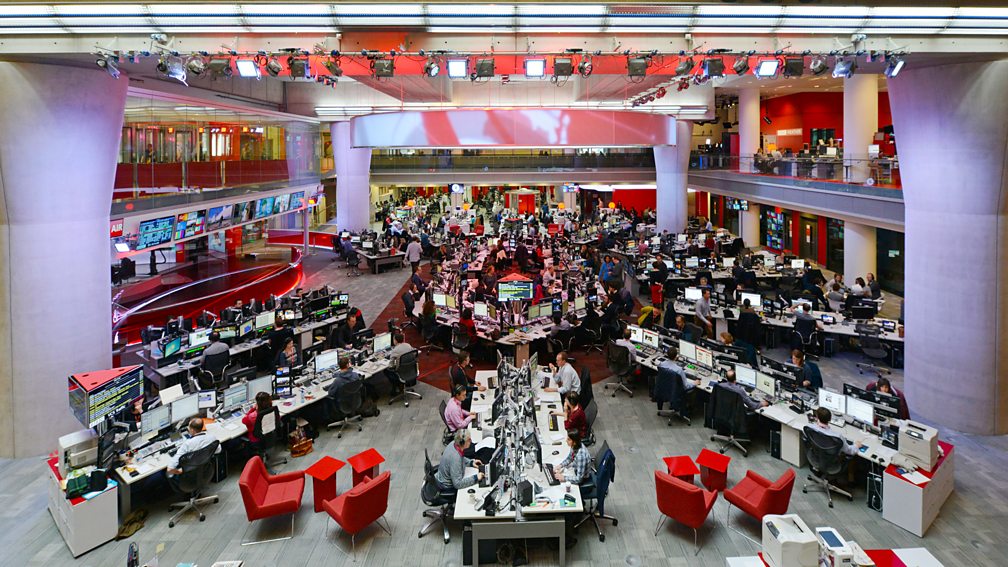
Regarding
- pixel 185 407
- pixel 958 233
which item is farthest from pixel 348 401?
pixel 958 233

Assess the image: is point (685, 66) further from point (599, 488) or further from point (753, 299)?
point (753, 299)

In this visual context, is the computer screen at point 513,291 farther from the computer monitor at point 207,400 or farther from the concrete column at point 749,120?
the concrete column at point 749,120

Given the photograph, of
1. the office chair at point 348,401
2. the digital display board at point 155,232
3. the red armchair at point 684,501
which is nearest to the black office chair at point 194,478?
the office chair at point 348,401

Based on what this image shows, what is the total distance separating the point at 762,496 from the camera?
6.91 metres

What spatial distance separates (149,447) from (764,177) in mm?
20883

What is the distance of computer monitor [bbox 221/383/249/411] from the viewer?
359 inches

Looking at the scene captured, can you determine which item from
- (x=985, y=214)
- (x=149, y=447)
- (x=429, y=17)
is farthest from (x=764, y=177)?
(x=149, y=447)

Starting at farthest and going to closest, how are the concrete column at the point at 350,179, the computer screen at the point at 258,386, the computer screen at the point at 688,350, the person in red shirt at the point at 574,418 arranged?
1. the concrete column at the point at 350,179
2. the computer screen at the point at 688,350
3. the computer screen at the point at 258,386
4. the person in red shirt at the point at 574,418

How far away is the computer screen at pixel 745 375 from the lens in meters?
9.41

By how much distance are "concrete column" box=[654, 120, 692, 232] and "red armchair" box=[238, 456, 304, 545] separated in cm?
2369

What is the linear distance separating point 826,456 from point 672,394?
2772mm

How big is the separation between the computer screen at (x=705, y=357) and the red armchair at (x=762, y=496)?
129 inches

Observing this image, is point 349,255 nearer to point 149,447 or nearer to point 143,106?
point 143,106

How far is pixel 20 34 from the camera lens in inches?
308
